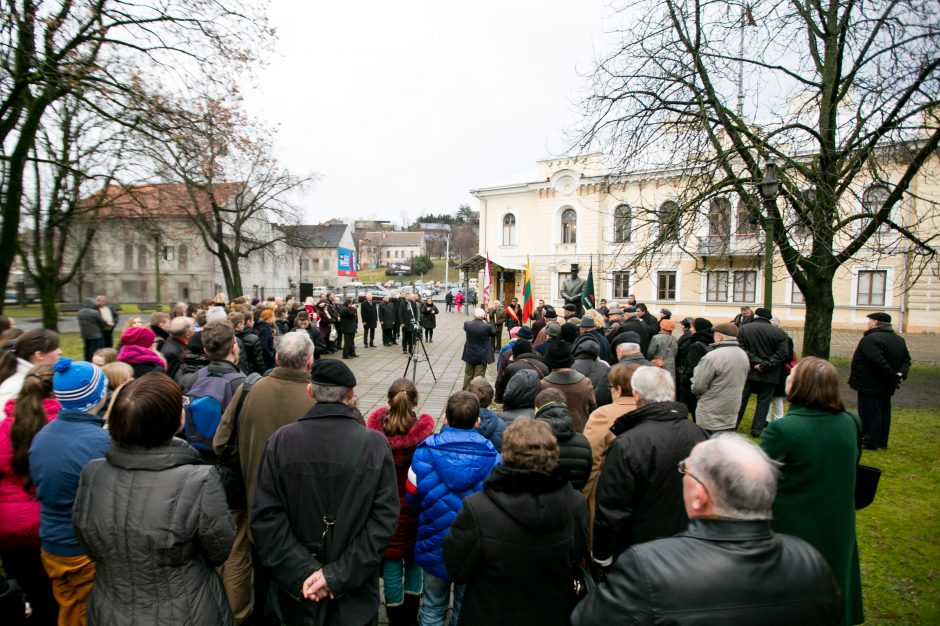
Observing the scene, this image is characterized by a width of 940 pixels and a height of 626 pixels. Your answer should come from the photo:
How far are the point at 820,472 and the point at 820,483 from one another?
0.19 feet

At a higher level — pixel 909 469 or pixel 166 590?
pixel 166 590

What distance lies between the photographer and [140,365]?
185 inches

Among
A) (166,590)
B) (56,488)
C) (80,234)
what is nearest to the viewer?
(166,590)

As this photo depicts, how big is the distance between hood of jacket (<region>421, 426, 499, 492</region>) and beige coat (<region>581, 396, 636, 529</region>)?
0.80 metres

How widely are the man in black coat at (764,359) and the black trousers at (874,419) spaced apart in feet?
3.43

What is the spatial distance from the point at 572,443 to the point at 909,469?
587cm

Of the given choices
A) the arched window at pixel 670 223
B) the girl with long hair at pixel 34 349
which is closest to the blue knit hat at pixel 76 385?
the girl with long hair at pixel 34 349

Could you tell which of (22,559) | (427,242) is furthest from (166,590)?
(427,242)

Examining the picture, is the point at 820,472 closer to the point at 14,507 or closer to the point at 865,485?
the point at 865,485

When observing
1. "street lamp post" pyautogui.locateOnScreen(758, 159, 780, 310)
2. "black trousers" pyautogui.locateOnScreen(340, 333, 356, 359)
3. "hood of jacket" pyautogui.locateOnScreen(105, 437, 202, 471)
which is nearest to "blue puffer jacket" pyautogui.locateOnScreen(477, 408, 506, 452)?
"hood of jacket" pyautogui.locateOnScreen(105, 437, 202, 471)

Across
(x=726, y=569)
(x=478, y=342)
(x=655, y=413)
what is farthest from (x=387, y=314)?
(x=726, y=569)

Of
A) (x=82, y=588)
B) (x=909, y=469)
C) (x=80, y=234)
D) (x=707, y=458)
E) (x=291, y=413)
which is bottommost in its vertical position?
(x=909, y=469)

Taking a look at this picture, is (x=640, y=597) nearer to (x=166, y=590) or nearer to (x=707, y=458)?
(x=707, y=458)

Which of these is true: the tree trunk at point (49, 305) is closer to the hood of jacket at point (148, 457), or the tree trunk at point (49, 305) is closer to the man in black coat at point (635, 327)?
the man in black coat at point (635, 327)
